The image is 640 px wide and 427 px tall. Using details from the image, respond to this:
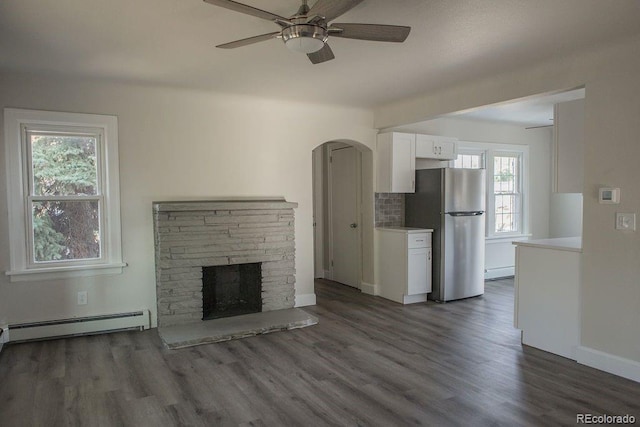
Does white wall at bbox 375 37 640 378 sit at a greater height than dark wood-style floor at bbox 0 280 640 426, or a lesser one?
greater

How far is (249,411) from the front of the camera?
2.77 meters

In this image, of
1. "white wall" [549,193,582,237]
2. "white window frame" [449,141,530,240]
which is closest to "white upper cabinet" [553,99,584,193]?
"white window frame" [449,141,530,240]

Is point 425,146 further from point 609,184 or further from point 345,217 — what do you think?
point 609,184

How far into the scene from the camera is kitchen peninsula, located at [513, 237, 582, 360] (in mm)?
3588

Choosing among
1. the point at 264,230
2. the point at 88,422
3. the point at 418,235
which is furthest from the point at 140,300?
the point at 418,235

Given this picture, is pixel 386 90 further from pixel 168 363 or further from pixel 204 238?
pixel 168 363

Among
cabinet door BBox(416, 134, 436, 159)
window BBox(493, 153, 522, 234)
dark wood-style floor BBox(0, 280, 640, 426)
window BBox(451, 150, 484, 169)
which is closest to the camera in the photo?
dark wood-style floor BBox(0, 280, 640, 426)

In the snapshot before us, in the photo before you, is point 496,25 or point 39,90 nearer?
point 496,25

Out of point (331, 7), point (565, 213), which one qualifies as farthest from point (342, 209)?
point (331, 7)

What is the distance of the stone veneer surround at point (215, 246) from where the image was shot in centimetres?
440

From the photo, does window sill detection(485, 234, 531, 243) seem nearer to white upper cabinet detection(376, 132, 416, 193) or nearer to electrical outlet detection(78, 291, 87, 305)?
white upper cabinet detection(376, 132, 416, 193)

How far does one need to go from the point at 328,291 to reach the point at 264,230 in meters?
1.76

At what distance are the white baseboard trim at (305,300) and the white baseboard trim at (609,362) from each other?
2902mm

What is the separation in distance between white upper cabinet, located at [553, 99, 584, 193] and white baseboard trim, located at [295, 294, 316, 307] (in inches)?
118
